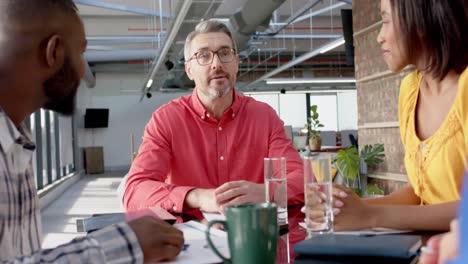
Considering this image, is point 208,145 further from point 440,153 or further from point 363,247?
point 363,247

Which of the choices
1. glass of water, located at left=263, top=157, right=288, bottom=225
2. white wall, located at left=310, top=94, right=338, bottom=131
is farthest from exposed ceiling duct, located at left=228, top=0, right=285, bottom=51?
white wall, located at left=310, top=94, right=338, bottom=131

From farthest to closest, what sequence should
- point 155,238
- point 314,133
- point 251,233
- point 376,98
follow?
point 314,133, point 376,98, point 155,238, point 251,233

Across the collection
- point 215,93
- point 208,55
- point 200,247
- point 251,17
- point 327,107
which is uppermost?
point 251,17

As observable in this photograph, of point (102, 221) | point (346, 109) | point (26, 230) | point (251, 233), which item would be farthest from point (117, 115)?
point (251, 233)

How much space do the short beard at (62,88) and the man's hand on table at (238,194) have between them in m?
0.57

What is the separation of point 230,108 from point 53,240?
4.31 metres

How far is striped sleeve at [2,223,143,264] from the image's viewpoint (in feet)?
2.65

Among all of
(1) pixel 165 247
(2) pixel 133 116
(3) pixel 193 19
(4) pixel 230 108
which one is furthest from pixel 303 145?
(2) pixel 133 116

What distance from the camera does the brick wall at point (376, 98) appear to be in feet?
11.8

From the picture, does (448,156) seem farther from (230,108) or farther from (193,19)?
(193,19)

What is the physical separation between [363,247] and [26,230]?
2.54ft

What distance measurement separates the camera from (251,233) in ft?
2.65

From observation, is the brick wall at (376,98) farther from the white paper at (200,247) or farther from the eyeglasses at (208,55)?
the white paper at (200,247)

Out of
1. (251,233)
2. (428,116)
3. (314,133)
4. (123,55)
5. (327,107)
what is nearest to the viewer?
(251,233)
